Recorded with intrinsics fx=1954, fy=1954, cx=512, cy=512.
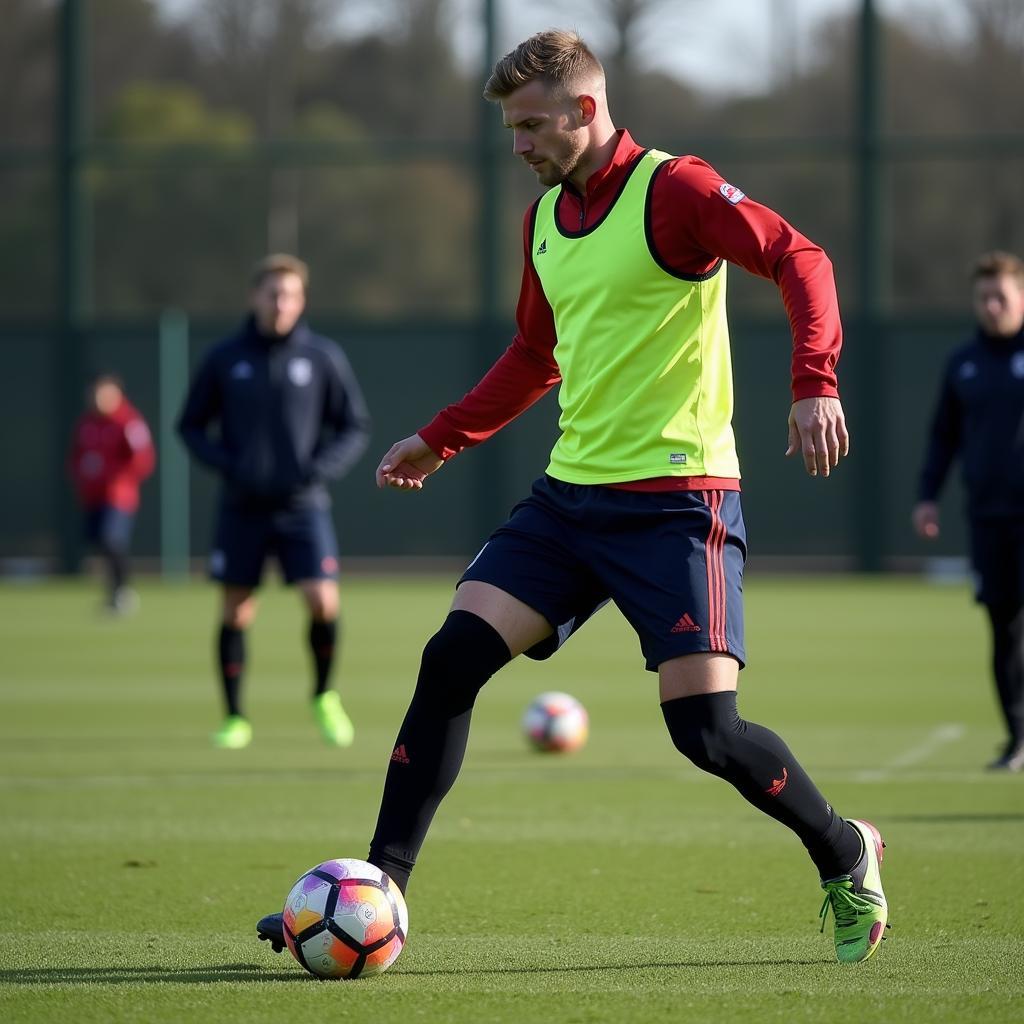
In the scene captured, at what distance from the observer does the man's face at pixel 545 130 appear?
516 centimetres

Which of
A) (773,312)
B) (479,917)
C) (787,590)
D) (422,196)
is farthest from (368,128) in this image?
(479,917)

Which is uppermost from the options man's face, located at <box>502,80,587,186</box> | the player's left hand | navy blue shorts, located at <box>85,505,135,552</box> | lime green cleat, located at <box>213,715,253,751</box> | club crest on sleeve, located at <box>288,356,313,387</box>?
man's face, located at <box>502,80,587,186</box>

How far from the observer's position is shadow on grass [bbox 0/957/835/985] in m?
5.07

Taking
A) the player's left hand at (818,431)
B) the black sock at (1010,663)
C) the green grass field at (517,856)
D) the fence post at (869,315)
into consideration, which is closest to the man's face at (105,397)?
the green grass field at (517,856)

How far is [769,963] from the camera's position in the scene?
522 centimetres

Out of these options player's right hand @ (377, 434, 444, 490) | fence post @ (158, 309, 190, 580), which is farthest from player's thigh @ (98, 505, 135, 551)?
player's right hand @ (377, 434, 444, 490)

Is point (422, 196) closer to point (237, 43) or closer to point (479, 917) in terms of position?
point (237, 43)

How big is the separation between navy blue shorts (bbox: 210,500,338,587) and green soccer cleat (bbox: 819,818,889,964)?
531 cm

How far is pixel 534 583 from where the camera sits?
5.23 meters

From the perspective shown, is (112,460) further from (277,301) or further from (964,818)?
(964,818)

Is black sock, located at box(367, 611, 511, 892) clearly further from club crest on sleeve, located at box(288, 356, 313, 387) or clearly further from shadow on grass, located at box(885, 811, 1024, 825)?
club crest on sleeve, located at box(288, 356, 313, 387)

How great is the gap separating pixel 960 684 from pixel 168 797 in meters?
6.27

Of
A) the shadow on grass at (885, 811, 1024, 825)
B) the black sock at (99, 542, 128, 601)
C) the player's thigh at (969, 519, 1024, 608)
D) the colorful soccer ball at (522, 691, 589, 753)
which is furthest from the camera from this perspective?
the black sock at (99, 542, 128, 601)

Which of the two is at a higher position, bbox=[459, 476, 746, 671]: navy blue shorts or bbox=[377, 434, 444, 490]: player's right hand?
bbox=[377, 434, 444, 490]: player's right hand
